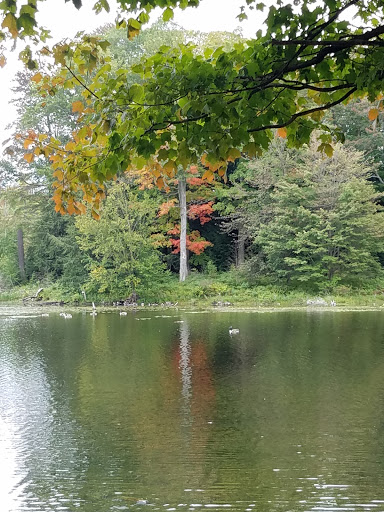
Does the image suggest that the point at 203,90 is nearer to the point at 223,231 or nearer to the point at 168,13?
the point at 168,13

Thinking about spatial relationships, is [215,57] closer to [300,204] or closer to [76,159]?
[76,159]

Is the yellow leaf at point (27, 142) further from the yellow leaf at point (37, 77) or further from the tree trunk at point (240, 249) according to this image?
the tree trunk at point (240, 249)

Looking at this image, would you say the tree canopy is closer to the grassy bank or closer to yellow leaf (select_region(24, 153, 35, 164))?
yellow leaf (select_region(24, 153, 35, 164))

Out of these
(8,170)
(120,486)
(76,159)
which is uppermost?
(8,170)

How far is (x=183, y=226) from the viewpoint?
2789 centimetres

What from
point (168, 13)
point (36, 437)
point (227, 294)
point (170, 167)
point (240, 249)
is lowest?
point (36, 437)

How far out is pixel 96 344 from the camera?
1552cm

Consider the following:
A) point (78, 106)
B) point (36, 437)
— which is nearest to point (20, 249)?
point (36, 437)

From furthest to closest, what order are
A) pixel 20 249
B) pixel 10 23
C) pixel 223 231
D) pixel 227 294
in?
pixel 20 249, pixel 223 231, pixel 227 294, pixel 10 23

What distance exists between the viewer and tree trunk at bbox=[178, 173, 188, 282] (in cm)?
2760

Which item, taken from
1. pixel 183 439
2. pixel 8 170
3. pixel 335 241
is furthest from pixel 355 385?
pixel 8 170

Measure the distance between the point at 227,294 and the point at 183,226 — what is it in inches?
164

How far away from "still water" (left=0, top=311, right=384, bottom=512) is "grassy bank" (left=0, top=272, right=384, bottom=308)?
8361 mm

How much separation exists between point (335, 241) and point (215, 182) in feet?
22.4
